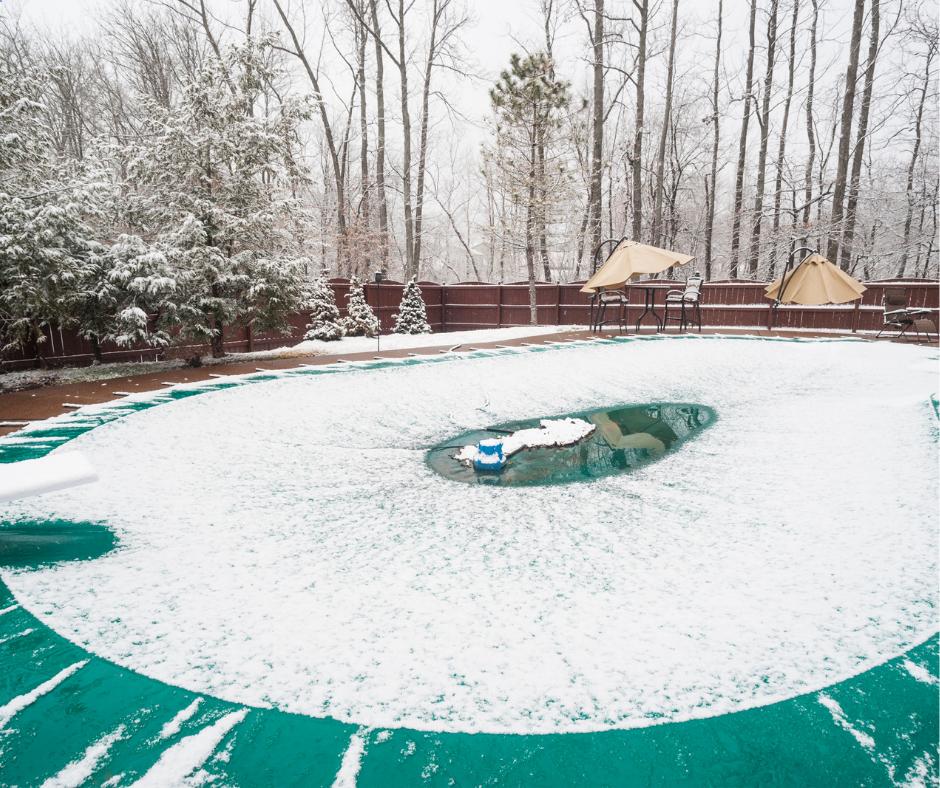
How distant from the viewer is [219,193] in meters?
6.14

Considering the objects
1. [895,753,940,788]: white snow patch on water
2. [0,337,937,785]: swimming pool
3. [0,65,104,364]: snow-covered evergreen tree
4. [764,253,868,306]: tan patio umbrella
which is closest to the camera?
[895,753,940,788]: white snow patch on water

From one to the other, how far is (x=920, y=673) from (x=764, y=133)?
1575 centimetres

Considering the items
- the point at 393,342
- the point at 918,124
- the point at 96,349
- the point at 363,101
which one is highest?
the point at 363,101

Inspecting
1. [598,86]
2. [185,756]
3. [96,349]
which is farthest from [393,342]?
[185,756]

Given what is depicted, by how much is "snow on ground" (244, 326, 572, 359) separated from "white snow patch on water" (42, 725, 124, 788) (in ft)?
21.4

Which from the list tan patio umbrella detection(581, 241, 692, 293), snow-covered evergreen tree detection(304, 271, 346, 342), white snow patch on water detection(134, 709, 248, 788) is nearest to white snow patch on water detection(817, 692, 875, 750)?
white snow patch on water detection(134, 709, 248, 788)

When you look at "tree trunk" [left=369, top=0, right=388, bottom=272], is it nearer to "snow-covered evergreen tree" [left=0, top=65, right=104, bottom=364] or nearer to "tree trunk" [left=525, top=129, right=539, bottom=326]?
"tree trunk" [left=525, top=129, right=539, bottom=326]

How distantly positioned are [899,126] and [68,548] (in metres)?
17.5

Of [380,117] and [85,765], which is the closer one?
[85,765]

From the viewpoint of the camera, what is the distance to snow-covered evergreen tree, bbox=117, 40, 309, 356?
578 cm

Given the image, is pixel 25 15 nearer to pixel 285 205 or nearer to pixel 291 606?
pixel 285 205

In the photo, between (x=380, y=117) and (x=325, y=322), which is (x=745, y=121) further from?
(x=325, y=322)

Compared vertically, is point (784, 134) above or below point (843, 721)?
above

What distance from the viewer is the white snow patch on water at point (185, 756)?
1094 millimetres
